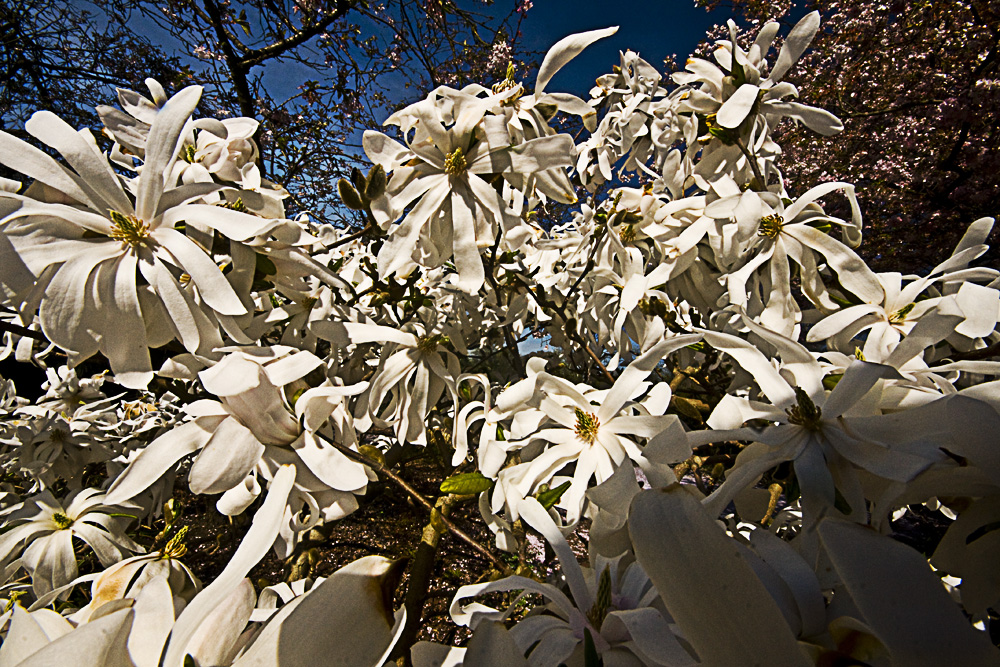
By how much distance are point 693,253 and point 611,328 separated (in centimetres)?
29

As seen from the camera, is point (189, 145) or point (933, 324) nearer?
point (933, 324)

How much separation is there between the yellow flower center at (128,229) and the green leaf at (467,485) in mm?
518

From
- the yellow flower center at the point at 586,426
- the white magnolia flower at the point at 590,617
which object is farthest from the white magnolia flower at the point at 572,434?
the white magnolia flower at the point at 590,617

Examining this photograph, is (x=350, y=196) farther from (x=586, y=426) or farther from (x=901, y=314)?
(x=901, y=314)

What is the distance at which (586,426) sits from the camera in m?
0.66

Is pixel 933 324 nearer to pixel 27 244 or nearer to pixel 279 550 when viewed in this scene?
pixel 279 550

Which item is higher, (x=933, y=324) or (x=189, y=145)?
(x=189, y=145)

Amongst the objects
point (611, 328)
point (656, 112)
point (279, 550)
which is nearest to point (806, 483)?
point (279, 550)

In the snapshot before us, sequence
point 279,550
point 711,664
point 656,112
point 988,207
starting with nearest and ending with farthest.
A: point 711,664 → point 279,550 → point 656,112 → point 988,207

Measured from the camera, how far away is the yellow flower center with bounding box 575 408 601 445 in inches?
25.8

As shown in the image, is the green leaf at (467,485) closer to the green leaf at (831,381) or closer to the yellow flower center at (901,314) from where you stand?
the green leaf at (831,381)

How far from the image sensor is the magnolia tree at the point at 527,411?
0.91ft

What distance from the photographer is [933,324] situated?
45 cm

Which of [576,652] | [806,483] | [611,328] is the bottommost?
[576,652]
